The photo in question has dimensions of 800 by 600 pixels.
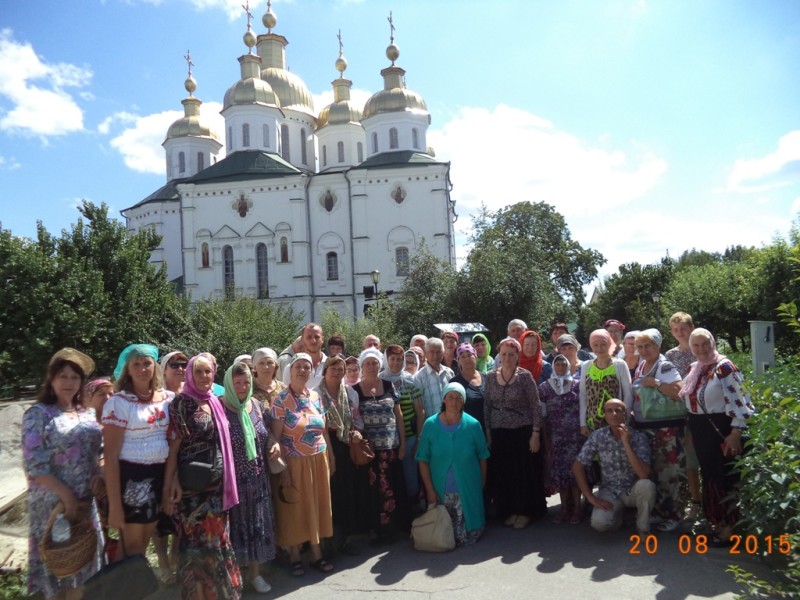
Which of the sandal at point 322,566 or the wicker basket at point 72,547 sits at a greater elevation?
the wicker basket at point 72,547

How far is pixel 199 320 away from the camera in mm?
18453

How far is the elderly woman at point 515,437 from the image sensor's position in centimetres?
599

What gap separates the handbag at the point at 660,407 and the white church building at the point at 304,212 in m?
28.2

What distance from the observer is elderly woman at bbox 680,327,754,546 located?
5.02 m

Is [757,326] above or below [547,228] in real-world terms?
below

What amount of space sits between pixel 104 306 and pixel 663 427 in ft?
58.0

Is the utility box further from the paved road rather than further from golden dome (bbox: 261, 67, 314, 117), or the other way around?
golden dome (bbox: 261, 67, 314, 117)

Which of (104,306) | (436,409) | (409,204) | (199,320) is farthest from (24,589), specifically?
(409,204)

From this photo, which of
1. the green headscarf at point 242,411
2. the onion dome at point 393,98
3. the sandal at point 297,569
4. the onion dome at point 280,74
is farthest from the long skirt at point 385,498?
the onion dome at point 280,74

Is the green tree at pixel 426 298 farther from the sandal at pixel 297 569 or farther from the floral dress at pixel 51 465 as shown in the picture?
the floral dress at pixel 51 465

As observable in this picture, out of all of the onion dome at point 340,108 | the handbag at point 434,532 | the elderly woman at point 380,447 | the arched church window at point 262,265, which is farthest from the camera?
the onion dome at point 340,108

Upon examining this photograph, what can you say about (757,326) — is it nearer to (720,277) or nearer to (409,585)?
(409,585)


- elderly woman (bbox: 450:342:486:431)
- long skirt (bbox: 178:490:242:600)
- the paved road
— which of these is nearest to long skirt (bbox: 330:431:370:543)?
the paved road

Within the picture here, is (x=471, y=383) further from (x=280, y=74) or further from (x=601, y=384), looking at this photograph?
(x=280, y=74)
